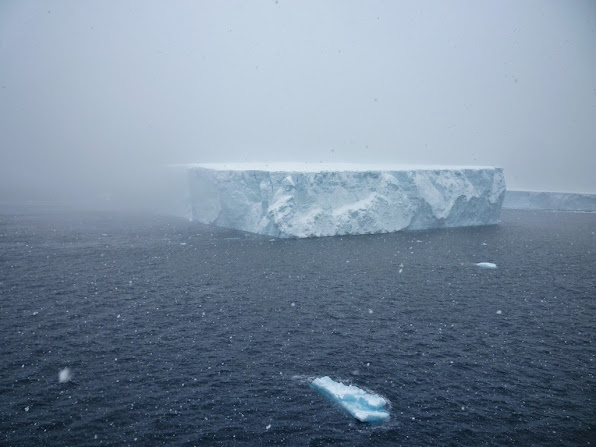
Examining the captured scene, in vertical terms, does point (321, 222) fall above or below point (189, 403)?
above

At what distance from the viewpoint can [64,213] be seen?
124 ft

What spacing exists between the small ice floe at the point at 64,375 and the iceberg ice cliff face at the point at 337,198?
1794 cm

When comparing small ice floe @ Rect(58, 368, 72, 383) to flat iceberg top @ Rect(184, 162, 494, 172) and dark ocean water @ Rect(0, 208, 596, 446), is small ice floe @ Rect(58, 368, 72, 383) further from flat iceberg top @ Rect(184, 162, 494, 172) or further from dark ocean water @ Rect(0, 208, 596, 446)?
flat iceberg top @ Rect(184, 162, 494, 172)

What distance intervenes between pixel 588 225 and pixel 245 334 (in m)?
37.4

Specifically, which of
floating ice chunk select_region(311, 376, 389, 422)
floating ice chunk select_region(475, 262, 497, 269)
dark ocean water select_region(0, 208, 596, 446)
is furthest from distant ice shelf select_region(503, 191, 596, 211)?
floating ice chunk select_region(311, 376, 389, 422)

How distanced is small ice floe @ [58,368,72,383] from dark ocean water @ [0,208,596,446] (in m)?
0.14

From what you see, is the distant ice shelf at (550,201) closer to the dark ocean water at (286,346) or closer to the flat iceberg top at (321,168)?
the flat iceberg top at (321,168)

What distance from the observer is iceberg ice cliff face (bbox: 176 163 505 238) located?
27.1m

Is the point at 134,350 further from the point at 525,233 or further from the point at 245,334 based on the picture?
the point at 525,233

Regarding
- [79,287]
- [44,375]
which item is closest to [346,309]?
[44,375]

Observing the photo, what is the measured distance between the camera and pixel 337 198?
2789cm

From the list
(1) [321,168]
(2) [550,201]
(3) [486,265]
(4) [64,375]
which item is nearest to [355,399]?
(4) [64,375]

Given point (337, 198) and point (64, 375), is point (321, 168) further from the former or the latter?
point (64, 375)

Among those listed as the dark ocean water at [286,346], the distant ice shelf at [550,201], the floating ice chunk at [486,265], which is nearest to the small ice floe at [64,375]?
the dark ocean water at [286,346]
